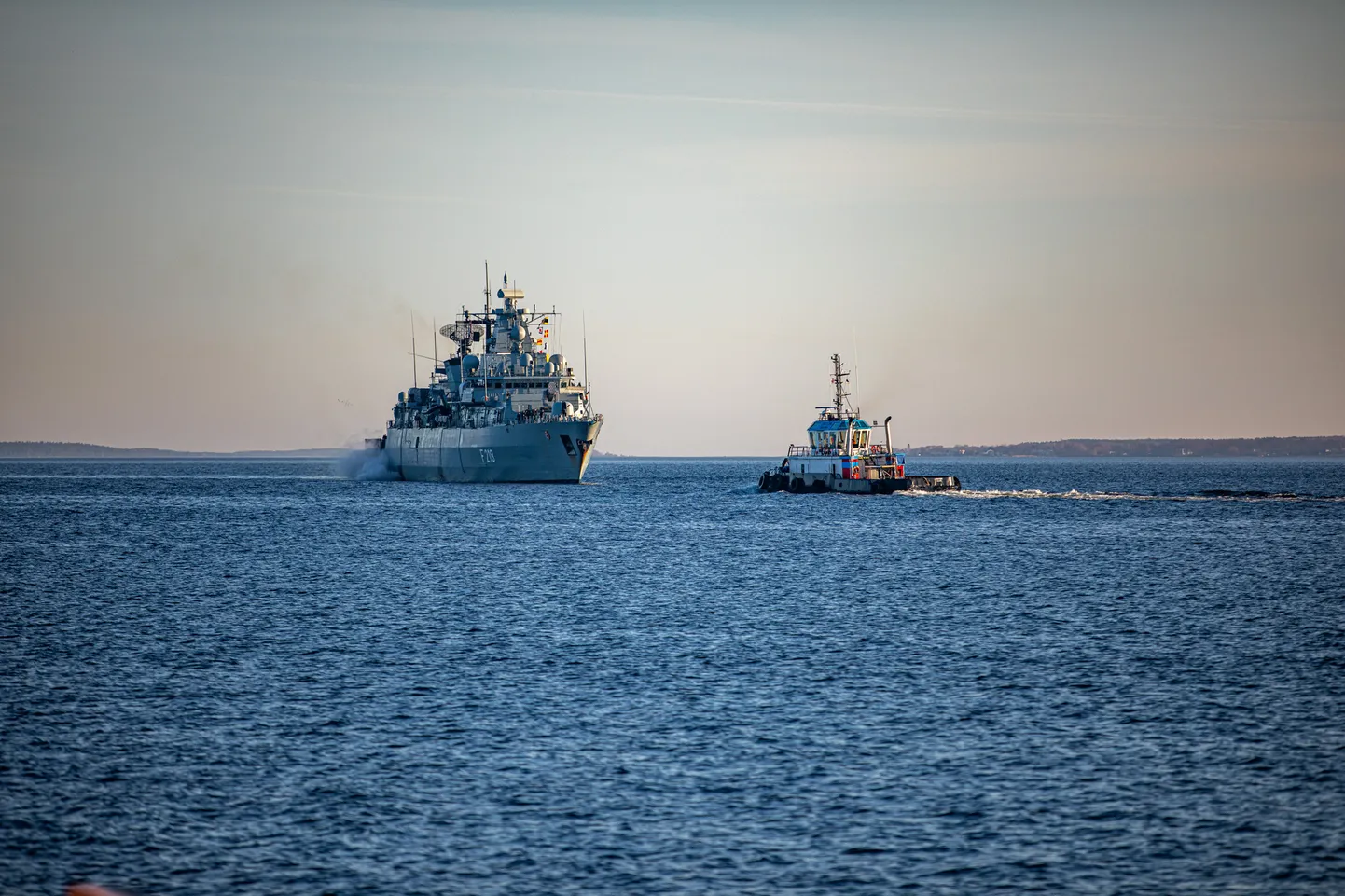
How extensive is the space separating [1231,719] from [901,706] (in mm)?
7004

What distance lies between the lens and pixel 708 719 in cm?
2847

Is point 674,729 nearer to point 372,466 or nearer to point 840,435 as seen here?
point 840,435

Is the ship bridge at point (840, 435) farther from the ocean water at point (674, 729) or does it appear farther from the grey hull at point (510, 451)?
the ocean water at point (674, 729)

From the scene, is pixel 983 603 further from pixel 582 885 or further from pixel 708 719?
pixel 582 885

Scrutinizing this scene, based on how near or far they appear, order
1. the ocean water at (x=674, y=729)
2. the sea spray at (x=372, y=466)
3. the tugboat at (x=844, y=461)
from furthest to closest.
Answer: the sea spray at (x=372, y=466) < the tugboat at (x=844, y=461) < the ocean water at (x=674, y=729)

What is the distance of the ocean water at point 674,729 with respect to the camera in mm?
19281

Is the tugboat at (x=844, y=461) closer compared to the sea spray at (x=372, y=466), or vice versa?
the tugboat at (x=844, y=461)

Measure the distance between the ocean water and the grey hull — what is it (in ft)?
224

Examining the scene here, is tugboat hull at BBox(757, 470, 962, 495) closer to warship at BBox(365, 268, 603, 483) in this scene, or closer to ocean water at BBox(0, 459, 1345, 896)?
warship at BBox(365, 268, 603, 483)

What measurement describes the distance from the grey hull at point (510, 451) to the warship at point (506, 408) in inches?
3.7

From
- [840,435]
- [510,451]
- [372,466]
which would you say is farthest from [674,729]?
[372,466]

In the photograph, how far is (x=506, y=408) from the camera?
441 ft

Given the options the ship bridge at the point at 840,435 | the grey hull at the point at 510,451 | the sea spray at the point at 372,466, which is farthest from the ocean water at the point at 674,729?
the sea spray at the point at 372,466

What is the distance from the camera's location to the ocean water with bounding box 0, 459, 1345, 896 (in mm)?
19281
